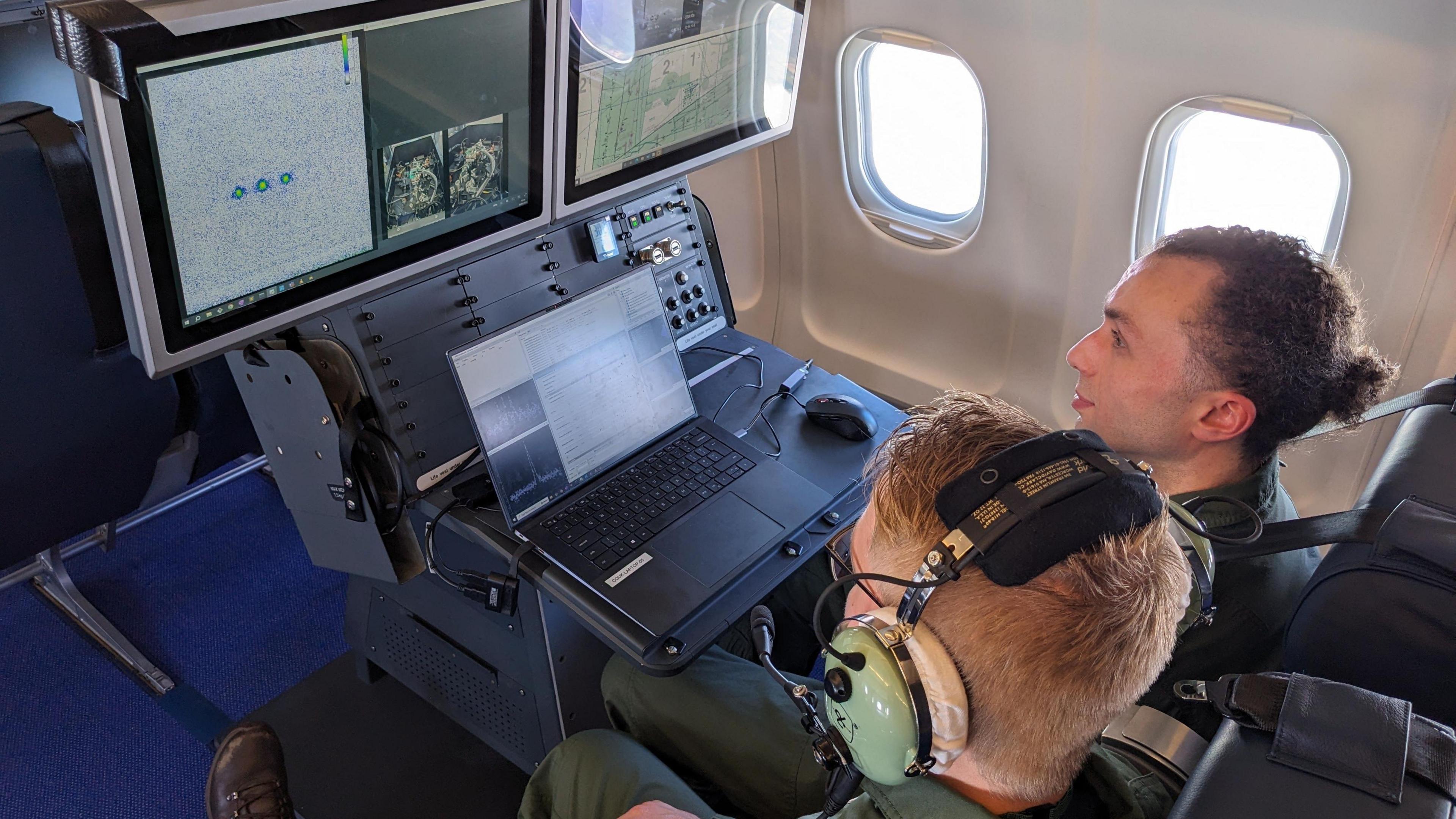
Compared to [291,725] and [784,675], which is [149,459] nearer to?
[291,725]

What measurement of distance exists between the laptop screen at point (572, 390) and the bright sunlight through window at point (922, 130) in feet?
5.06

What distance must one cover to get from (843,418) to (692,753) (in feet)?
2.79

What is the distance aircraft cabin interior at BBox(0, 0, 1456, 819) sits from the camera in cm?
120

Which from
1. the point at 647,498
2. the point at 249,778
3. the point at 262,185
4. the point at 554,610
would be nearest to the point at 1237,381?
the point at 647,498

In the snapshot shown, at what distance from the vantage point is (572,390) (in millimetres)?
2086

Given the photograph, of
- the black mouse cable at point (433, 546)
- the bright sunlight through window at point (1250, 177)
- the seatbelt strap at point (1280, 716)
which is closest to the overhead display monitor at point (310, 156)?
the black mouse cable at point (433, 546)

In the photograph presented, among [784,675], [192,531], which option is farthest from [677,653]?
[192,531]

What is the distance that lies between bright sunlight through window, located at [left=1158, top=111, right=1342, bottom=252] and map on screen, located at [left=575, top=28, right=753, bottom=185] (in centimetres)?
123

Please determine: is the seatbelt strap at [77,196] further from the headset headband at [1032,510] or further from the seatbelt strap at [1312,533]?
the seatbelt strap at [1312,533]

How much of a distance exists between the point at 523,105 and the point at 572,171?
0.73 feet

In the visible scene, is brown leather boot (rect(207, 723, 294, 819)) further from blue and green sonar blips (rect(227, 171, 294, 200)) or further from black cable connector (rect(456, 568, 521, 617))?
blue and green sonar blips (rect(227, 171, 294, 200))

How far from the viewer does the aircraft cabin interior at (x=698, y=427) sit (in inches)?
47.4

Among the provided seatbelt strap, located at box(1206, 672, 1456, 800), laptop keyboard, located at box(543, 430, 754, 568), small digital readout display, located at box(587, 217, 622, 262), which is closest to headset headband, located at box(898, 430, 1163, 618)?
seatbelt strap, located at box(1206, 672, 1456, 800)

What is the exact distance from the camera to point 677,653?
71.2 inches
